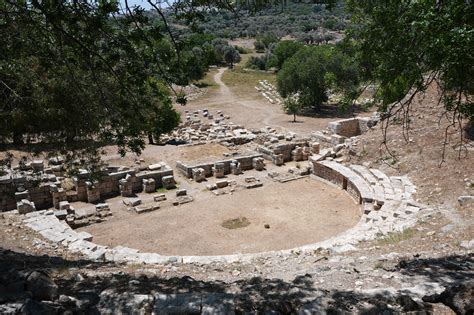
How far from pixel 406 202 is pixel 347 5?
856 cm

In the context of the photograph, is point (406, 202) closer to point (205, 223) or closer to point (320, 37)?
point (205, 223)

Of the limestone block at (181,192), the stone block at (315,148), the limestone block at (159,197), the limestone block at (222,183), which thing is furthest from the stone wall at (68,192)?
the stone block at (315,148)

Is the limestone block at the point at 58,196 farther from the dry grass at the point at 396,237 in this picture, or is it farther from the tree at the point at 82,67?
the dry grass at the point at 396,237

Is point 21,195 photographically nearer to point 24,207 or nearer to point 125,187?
point 24,207

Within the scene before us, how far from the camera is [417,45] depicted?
6.76m

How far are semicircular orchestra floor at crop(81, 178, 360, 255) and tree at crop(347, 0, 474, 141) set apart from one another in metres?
7.99

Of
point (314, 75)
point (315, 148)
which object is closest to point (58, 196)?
point (315, 148)

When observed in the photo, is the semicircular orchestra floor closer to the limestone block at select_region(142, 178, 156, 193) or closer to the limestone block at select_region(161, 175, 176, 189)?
the limestone block at select_region(161, 175, 176, 189)

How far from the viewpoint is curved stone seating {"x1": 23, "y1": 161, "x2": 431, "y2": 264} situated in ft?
37.3

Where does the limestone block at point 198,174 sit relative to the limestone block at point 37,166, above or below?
below

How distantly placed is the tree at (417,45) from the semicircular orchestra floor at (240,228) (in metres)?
7.99

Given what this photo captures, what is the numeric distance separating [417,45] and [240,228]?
10.2 metres

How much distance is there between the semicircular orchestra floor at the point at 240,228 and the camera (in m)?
14.2

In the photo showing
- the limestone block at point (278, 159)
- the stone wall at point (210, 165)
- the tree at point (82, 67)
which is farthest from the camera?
the limestone block at point (278, 159)
